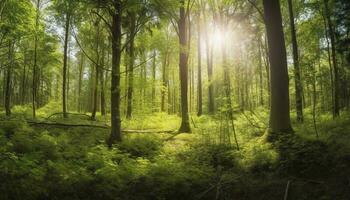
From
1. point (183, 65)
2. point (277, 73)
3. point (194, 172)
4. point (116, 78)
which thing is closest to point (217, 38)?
point (183, 65)

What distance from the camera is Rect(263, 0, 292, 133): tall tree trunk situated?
8883 mm

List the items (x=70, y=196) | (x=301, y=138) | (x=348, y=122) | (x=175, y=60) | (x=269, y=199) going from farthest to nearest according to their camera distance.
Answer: (x=175, y=60)
(x=348, y=122)
(x=301, y=138)
(x=269, y=199)
(x=70, y=196)

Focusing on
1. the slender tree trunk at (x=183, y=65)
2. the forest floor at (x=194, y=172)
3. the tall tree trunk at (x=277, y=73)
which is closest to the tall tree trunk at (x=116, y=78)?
the forest floor at (x=194, y=172)

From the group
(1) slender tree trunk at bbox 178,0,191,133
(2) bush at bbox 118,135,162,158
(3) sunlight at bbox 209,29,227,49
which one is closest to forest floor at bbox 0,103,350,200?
(2) bush at bbox 118,135,162,158

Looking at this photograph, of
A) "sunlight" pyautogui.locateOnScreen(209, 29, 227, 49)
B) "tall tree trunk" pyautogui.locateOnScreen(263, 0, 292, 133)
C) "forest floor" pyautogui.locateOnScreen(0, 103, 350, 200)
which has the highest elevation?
"sunlight" pyautogui.locateOnScreen(209, 29, 227, 49)

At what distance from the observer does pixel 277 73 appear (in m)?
9.16

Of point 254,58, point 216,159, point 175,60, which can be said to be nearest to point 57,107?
point 175,60

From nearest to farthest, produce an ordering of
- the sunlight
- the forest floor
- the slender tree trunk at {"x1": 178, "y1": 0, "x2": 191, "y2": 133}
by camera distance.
→ 1. the forest floor
2. the slender tree trunk at {"x1": 178, "y1": 0, "x2": 191, "y2": 133}
3. the sunlight

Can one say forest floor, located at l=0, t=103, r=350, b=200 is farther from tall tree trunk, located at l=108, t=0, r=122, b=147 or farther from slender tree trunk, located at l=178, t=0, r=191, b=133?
slender tree trunk, located at l=178, t=0, r=191, b=133

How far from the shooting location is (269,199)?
5754mm

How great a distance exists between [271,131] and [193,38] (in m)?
18.9

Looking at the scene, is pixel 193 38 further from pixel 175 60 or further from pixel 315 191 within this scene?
pixel 315 191

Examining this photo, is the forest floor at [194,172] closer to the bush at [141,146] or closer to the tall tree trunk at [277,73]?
the bush at [141,146]

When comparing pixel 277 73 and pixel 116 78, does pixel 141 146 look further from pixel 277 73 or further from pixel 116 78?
pixel 277 73
